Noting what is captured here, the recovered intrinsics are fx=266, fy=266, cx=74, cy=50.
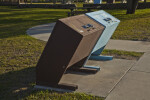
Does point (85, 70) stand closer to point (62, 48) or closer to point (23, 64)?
point (62, 48)

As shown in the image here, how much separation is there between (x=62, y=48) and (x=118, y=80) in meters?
1.46

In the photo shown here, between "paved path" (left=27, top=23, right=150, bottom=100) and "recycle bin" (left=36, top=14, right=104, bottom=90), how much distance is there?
0.50 meters

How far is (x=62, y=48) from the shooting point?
5.02 meters

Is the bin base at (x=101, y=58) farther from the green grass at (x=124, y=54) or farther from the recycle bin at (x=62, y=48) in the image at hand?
the recycle bin at (x=62, y=48)

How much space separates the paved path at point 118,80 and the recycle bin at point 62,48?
0.50 metres

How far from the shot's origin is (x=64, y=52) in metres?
5.02

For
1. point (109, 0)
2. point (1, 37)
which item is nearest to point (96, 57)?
point (1, 37)

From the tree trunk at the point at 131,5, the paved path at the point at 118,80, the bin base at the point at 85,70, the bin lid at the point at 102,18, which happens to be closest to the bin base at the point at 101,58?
the paved path at the point at 118,80

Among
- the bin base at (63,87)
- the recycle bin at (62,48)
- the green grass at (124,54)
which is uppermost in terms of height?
the recycle bin at (62,48)

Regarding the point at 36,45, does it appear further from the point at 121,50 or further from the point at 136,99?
the point at 136,99

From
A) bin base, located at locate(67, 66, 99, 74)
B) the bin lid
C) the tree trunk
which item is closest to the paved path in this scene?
bin base, located at locate(67, 66, 99, 74)

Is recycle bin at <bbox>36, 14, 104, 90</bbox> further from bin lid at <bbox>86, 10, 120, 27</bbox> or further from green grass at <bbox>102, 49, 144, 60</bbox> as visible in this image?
green grass at <bbox>102, 49, 144, 60</bbox>

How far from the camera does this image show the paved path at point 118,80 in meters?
4.88

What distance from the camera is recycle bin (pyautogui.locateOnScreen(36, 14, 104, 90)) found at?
4.91 m
